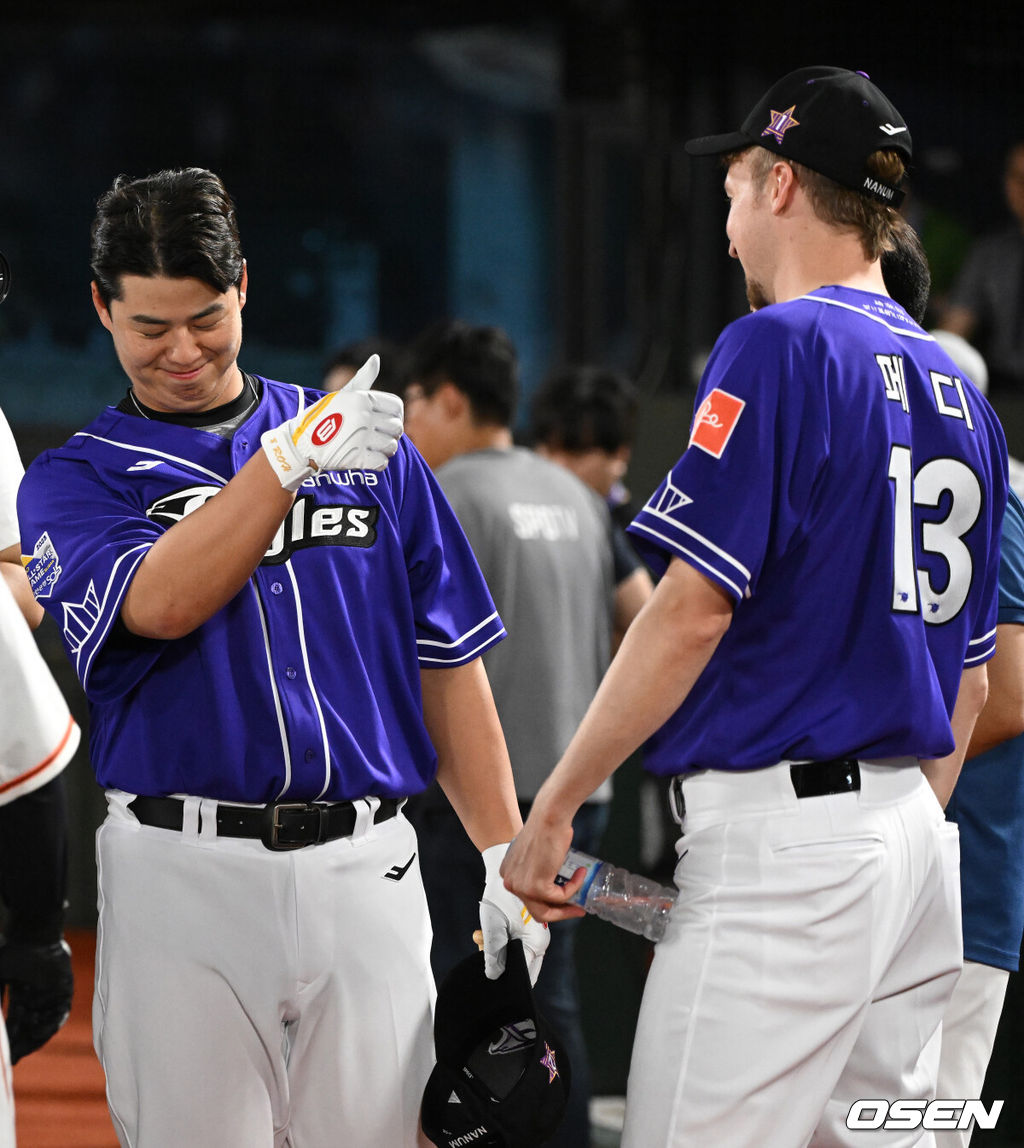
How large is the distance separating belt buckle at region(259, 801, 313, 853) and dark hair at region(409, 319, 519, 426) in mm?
1962

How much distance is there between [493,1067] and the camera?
1882mm

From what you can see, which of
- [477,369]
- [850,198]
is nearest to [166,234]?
[850,198]

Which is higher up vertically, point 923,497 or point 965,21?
point 965,21

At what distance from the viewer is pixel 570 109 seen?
741cm

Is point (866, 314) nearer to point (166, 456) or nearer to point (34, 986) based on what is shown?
point (166, 456)

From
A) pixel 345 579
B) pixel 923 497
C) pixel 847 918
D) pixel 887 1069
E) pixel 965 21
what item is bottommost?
pixel 887 1069

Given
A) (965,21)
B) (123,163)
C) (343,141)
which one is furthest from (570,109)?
(123,163)

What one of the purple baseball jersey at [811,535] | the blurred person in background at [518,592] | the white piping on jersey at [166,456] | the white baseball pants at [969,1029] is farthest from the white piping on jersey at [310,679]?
the blurred person in background at [518,592]

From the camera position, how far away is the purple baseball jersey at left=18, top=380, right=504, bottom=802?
5.87 ft

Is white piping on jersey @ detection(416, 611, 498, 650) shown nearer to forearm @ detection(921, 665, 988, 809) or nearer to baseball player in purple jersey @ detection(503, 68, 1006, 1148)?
baseball player in purple jersey @ detection(503, 68, 1006, 1148)

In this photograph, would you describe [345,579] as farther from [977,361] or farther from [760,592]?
[977,361]

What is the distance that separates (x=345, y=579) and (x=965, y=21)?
6.25 metres

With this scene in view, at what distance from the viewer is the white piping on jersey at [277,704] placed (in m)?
1.79

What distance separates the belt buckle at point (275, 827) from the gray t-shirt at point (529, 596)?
1646 mm
